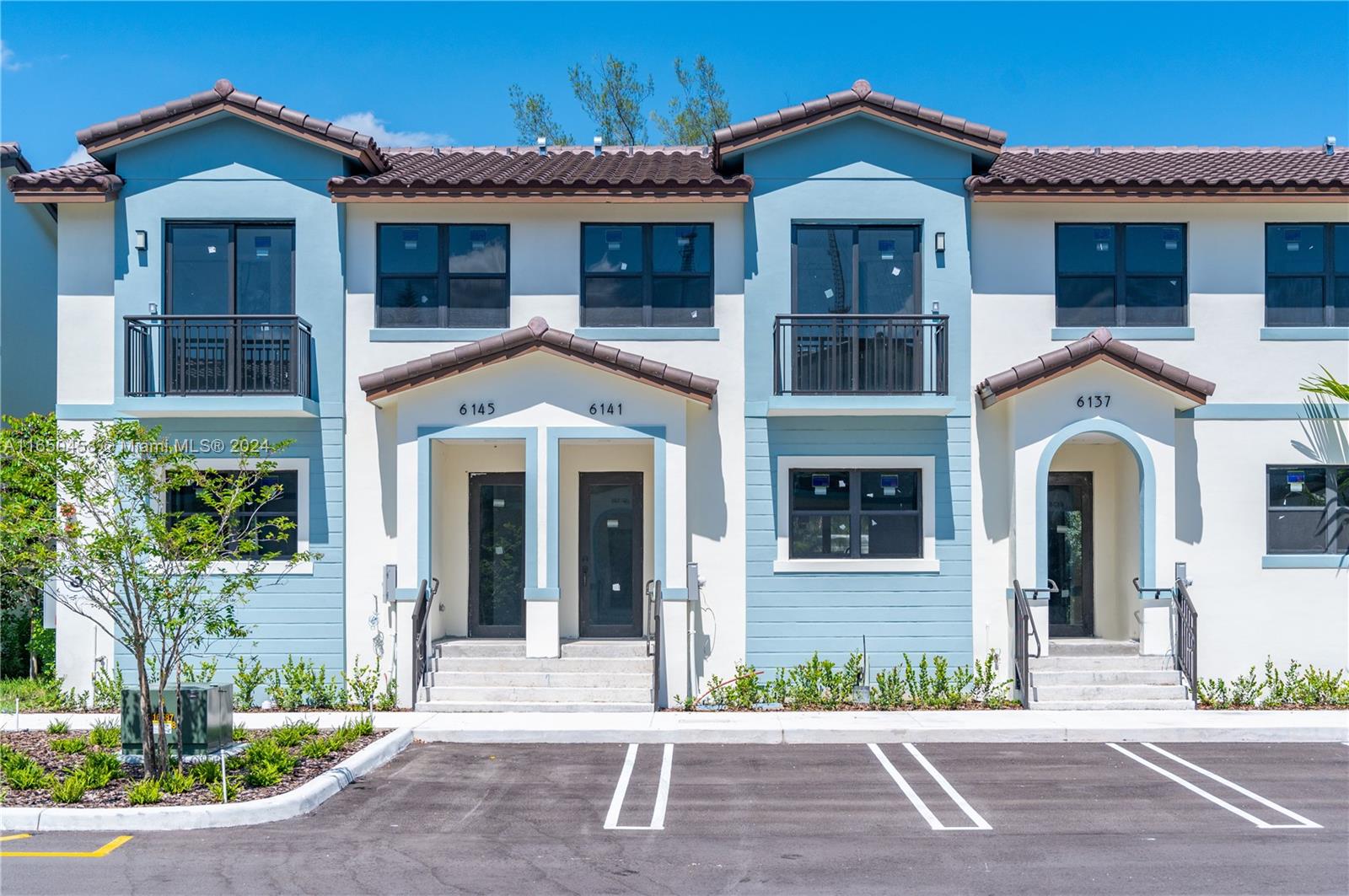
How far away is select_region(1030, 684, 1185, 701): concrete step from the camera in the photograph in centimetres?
1431

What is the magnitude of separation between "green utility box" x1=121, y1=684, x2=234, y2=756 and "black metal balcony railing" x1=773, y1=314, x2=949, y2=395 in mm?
7803

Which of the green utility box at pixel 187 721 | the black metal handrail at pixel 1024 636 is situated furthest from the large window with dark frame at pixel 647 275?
the green utility box at pixel 187 721

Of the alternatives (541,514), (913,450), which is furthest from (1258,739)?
(541,514)

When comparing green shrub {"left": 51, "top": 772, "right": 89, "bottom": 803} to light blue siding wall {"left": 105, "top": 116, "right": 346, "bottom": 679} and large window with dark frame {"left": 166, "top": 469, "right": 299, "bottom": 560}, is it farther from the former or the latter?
large window with dark frame {"left": 166, "top": 469, "right": 299, "bottom": 560}

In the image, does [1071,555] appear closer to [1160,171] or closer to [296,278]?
[1160,171]

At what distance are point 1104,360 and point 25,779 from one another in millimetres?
12927

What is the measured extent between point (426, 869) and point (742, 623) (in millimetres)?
7463

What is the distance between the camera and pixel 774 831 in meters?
9.22

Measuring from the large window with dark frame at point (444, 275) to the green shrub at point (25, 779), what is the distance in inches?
284

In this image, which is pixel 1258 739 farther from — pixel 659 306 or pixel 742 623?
pixel 659 306

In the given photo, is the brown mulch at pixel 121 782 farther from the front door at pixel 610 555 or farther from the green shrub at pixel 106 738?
the front door at pixel 610 555

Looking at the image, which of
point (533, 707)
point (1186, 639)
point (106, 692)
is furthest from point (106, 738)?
point (1186, 639)

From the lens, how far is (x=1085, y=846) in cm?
879

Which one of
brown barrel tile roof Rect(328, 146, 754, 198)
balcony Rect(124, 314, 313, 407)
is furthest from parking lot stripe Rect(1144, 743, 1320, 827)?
balcony Rect(124, 314, 313, 407)
